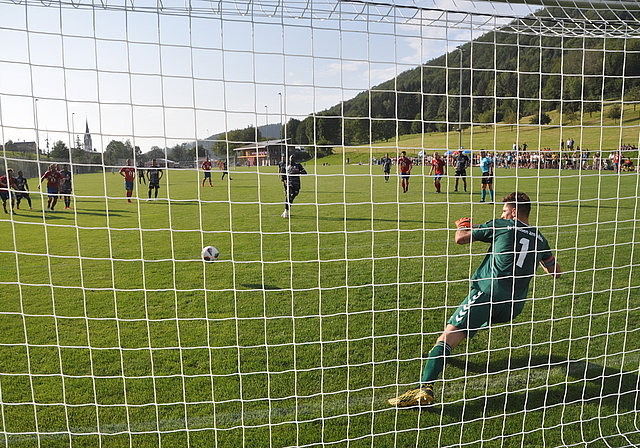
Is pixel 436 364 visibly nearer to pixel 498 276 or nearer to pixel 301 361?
pixel 498 276

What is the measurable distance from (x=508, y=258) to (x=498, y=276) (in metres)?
0.17

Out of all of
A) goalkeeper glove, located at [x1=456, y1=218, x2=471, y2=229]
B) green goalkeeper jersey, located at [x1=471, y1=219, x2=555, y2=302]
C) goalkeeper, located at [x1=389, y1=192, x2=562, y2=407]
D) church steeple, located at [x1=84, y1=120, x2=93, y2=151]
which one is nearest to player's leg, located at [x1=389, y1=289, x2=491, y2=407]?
goalkeeper, located at [x1=389, y1=192, x2=562, y2=407]

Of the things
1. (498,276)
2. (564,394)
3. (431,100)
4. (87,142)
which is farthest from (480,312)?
(87,142)

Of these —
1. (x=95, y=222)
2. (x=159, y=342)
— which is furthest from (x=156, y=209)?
(x=159, y=342)

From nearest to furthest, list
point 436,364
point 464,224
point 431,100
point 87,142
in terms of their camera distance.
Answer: point 87,142 → point 436,364 → point 464,224 → point 431,100

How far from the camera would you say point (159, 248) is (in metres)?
9.69

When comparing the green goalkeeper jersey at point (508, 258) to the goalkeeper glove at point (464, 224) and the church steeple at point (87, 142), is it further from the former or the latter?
the church steeple at point (87, 142)

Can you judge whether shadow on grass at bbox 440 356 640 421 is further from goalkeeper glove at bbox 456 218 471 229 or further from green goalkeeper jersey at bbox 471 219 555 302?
goalkeeper glove at bbox 456 218 471 229

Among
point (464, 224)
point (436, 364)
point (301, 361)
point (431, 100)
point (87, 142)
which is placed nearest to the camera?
point (87, 142)

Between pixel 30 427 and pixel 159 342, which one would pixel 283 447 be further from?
pixel 159 342

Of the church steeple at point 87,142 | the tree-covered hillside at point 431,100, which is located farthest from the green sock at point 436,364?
the church steeple at point 87,142

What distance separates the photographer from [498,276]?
3832 mm

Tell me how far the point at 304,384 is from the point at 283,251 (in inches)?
199

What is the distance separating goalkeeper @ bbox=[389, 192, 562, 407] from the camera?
3.74 metres
